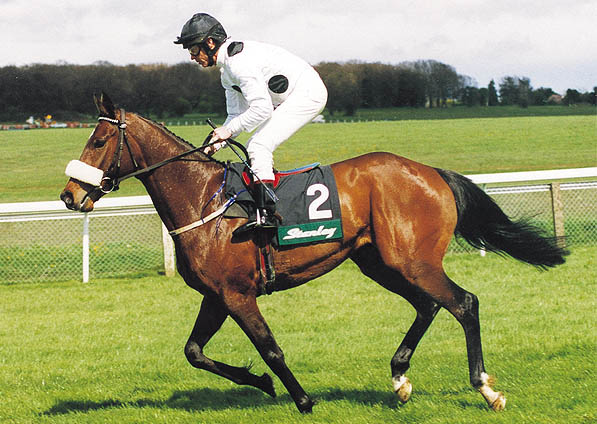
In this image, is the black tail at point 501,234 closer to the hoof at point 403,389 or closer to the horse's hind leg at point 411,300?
the horse's hind leg at point 411,300

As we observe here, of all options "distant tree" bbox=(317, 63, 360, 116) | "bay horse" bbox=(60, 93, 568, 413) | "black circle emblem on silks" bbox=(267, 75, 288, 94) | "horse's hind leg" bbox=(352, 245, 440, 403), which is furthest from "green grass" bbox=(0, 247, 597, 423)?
"distant tree" bbox=(317, 63, 360, 116)

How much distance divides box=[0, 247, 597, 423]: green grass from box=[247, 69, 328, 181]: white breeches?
5.16 ft

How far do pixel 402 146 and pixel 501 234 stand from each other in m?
30.6

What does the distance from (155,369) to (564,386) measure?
10.1 ft

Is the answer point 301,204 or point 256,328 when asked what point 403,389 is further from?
point 301,204

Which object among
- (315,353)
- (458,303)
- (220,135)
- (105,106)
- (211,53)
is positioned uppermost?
(211,53)

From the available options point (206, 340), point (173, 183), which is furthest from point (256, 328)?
point (173, 183)

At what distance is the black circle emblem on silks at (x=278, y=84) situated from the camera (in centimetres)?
423

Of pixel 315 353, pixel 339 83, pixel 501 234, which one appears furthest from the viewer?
pixel 339 83

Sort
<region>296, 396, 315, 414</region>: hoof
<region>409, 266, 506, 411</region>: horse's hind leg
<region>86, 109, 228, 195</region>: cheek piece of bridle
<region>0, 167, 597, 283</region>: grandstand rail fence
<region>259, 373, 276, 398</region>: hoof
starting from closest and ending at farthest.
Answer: <region>86, 109, 228, 195</region>: cheek piece of bridle
<region>296, 396, 315, 414</region>: hoof
<region>409, 266, 506, 411</region>: horse's hind leg
<region>259, 373, 276, 398</region>: hoof
<region>0, 167, 597, 283</region>: grandstand rail fence

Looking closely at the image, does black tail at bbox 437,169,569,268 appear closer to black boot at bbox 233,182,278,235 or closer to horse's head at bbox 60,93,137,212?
black boot at bbox 233,182,278,235

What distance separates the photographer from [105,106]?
158 inches

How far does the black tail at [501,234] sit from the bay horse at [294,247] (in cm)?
2

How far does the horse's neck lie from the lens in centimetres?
415
